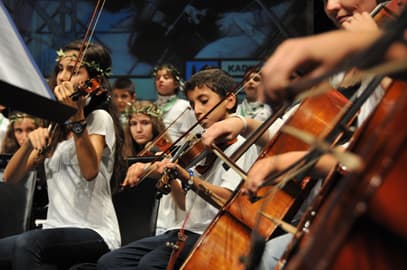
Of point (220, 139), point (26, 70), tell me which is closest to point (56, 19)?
point (220, 139)

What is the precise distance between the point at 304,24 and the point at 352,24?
510 centimetres

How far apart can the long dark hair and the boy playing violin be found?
0.84 ft

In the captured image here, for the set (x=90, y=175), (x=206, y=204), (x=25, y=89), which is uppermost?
(x=25, y=89)

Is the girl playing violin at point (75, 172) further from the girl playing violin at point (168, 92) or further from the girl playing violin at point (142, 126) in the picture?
the girl playing violin at point (168, 92)

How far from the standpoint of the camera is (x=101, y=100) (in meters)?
2.93

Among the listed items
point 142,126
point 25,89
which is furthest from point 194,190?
point 142,126

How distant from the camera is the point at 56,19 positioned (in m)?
6.61

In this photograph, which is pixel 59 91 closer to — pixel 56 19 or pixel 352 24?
pixel 352 24

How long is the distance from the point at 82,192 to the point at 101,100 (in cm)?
37

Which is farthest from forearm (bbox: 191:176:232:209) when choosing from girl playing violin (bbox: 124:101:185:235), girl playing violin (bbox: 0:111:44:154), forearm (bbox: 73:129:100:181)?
girl playing violin (bbox: 0:111:44:154)

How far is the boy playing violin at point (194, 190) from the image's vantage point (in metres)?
2.51

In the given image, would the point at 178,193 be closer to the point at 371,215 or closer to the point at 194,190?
the point at 194,190

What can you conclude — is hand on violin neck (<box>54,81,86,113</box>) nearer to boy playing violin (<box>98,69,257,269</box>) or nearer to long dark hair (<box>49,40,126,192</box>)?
long dark hair (<box>49,40,126,192</box>)

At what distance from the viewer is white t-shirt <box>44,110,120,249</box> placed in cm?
284
